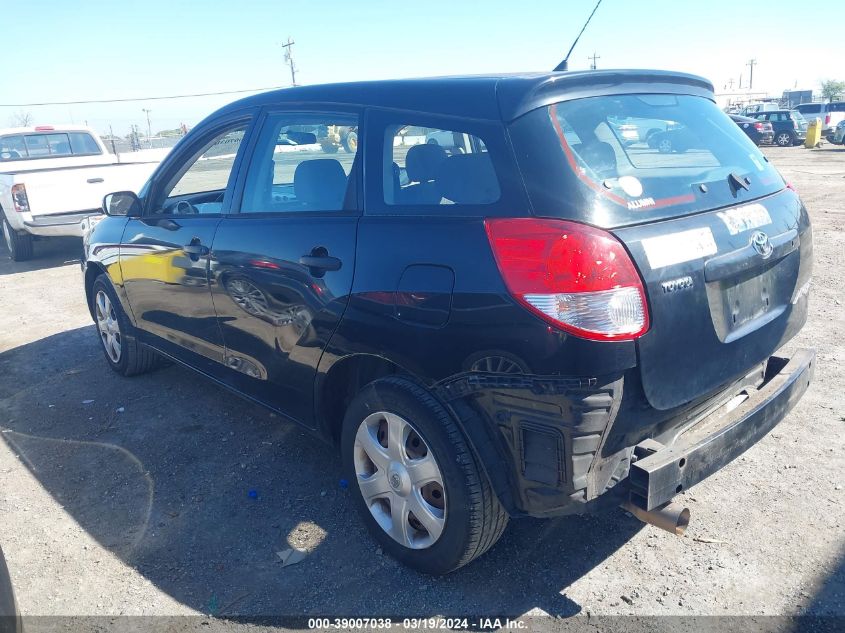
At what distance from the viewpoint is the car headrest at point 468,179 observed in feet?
7.72

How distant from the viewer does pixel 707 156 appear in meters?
2.78

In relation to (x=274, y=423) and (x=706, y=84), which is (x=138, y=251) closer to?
(x=274, y=423)

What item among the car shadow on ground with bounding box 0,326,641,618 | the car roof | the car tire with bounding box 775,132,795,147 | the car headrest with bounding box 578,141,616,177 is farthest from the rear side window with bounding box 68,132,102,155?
the car tire with bounding box 775,132,795,147

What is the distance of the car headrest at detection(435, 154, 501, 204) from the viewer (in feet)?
7.72

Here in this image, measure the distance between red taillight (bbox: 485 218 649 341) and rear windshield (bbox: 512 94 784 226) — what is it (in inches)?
3.2

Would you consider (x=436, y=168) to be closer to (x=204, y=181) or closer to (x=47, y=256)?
(x=204, y=181)

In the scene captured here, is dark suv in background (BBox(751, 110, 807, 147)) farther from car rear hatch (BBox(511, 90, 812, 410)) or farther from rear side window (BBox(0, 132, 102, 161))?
car rear hatch (BBox(511, 90, 812, 410))

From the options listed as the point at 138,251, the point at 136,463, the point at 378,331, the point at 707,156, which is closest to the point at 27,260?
the point at 138,251

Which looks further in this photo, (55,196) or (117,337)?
(55,196)

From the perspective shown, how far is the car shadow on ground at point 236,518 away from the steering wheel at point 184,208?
130cm

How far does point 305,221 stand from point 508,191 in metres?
1.08

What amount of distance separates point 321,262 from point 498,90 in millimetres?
1000

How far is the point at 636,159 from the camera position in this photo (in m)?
2.63

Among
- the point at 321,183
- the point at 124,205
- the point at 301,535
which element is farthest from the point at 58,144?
the point at 301,535
